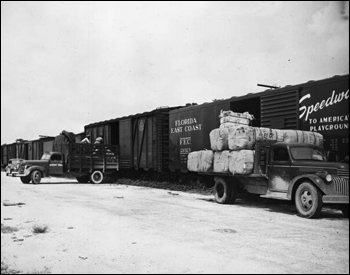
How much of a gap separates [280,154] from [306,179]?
42.9 inches

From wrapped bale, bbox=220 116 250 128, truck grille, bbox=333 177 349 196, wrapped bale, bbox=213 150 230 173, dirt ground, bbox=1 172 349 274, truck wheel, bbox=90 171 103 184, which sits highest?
wrapped bale, bbox=220 116 250 128

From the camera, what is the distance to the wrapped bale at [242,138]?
9.70 m

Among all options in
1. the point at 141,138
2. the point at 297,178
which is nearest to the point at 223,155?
the point at 297,178

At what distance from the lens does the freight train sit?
10.2m

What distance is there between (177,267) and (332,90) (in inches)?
310

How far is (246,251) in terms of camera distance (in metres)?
5.27

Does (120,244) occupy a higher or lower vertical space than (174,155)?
lower

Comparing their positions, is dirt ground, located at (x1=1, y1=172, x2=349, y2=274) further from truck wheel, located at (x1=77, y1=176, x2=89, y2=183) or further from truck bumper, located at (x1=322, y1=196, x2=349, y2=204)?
truck wheel, located at (x1=77, y1=176, x2=89, y2=183)

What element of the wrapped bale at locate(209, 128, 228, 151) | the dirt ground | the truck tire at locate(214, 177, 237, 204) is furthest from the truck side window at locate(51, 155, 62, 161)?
the wrapped bale at locate(209, 128, 228, 151)

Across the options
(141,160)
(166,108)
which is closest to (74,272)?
(166,108)

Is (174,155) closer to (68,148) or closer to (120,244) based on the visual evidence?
(68,148)

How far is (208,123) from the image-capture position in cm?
1462

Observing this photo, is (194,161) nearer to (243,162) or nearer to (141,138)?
(243,162)

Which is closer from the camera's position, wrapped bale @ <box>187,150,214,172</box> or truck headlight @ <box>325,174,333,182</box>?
truck headlight @ <box>325,174,333,182</box>
